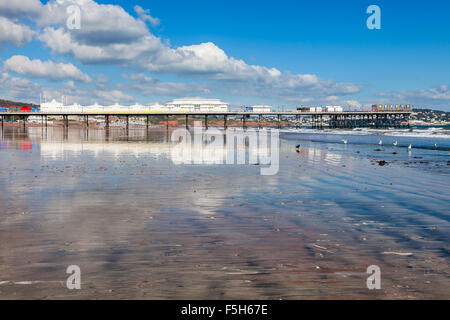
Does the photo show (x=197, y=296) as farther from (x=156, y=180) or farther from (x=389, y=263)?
(x=156, y=180)

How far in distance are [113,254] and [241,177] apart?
9.86 metres

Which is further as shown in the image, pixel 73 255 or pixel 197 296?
pixel 73 255

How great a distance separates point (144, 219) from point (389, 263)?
5078 mm

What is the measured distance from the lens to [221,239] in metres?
6.75

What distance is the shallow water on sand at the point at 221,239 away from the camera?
4.74 metres

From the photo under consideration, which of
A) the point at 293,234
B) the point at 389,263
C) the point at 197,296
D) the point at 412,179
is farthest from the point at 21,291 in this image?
the point at 412,179

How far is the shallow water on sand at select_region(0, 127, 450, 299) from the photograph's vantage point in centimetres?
474

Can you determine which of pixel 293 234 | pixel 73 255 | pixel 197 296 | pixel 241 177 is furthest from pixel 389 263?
pixel 241 177

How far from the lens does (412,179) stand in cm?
1509

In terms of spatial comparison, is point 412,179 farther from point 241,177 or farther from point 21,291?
point 21,291
